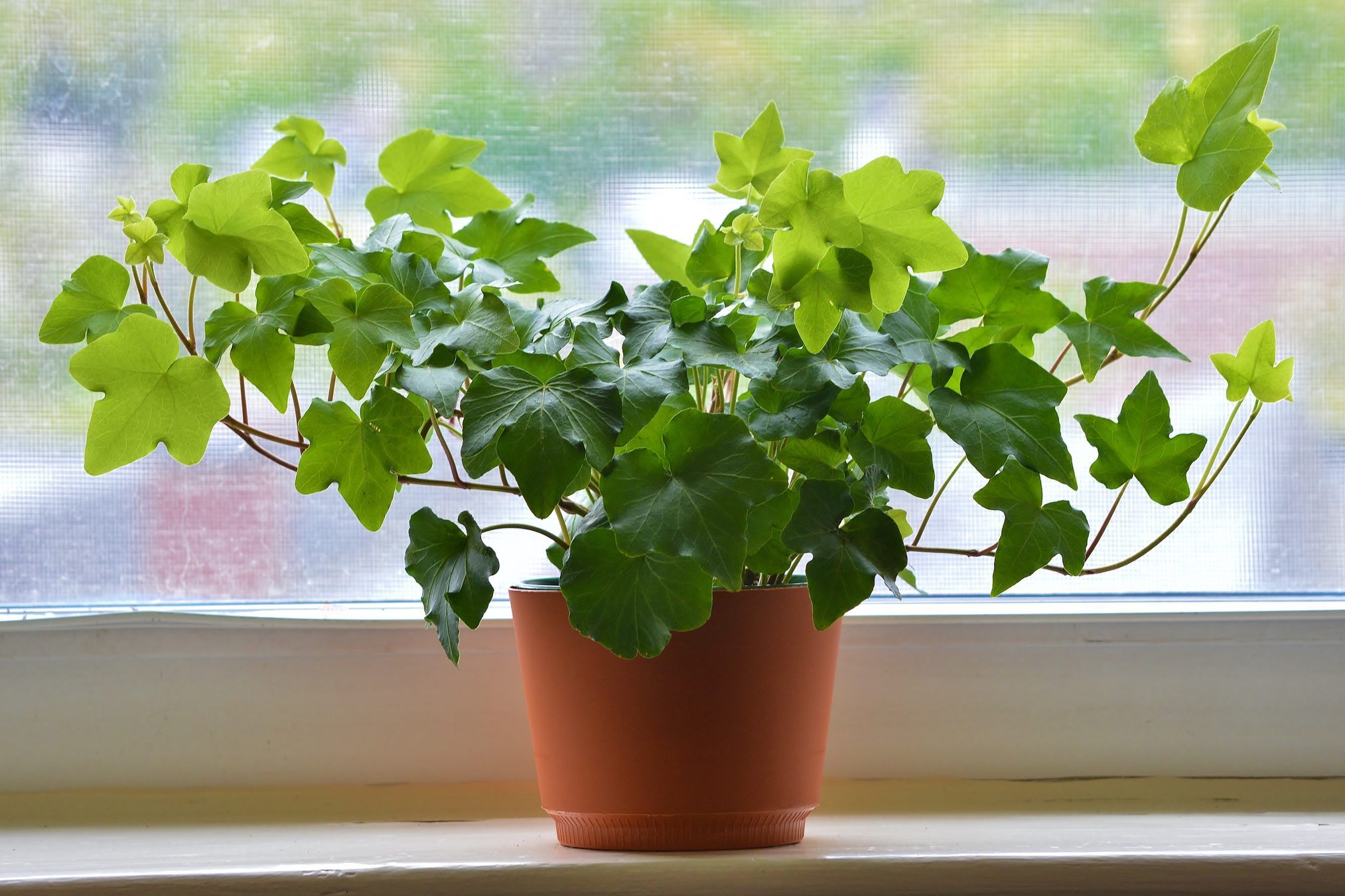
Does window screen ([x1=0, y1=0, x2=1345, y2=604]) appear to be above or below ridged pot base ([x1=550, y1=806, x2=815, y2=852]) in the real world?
above

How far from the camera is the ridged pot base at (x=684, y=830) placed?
598 mm

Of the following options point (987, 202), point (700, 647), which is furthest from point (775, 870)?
point (987, 202)

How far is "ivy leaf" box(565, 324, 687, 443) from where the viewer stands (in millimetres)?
502

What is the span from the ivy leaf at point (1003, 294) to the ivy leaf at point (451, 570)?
313 millimetres

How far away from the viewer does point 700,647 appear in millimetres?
589

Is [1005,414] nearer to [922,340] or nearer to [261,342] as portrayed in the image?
[922,340]

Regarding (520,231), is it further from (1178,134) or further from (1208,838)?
(1208,838)

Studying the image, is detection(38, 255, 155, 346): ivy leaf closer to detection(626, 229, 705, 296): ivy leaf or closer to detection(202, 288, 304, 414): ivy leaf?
detection(202, 288, 304, 414): ivy leaf

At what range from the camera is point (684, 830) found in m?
0.60

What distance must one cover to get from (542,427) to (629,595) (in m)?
0.10

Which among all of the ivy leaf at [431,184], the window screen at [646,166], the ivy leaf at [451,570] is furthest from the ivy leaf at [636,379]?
the window screen at [646,166]

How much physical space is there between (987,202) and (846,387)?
1.37ft

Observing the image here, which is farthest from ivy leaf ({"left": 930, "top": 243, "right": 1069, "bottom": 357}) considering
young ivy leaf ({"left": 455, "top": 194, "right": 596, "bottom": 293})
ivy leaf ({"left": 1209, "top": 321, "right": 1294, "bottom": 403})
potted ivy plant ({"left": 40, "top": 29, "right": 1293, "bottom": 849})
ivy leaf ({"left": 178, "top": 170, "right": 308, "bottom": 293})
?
ivy leaf ({"left": 178, "top": 170, "right": 308, "bottom": 293})

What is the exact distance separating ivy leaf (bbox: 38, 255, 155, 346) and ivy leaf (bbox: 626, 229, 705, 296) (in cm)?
31
